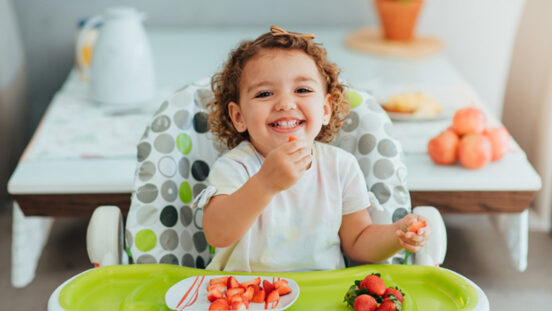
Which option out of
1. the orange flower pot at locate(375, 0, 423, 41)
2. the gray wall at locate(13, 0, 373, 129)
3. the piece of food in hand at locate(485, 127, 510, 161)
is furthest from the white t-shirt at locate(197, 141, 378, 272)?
the gray wall at locate(13, 0, 373, 129)

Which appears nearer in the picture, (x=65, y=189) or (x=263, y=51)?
(x=263, y=51)

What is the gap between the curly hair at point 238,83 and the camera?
3.73 feet

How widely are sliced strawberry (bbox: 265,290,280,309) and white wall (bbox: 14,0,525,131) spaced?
82.8 inches

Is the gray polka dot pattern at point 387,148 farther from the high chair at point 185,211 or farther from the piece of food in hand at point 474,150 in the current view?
the piece of food in hand at point 474,150

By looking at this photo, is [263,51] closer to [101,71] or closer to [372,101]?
[372,101]

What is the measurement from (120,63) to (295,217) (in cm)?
117

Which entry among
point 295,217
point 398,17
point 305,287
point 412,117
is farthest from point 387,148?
point 398,17

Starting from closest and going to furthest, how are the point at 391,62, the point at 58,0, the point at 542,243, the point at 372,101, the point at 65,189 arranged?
the point at 372,101 → the point at 65,189 → the point at 542,243 → the point at 391,62 → the point at 58,0

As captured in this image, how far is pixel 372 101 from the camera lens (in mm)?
1355

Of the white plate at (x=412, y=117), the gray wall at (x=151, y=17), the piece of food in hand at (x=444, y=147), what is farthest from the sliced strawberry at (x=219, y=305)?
the gray wall at (x=151, y=17)

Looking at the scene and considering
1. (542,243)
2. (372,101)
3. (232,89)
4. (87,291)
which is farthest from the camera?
(542,243)

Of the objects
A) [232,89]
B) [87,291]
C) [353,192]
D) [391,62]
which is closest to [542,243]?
[391,62]

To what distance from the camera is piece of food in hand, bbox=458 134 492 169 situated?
1667mm

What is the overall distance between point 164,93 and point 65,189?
645 mm
